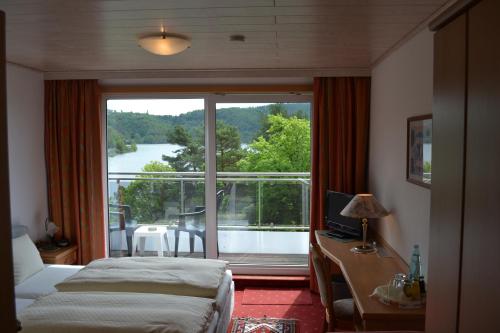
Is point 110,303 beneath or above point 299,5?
beneath

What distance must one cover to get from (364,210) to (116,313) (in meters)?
2.14

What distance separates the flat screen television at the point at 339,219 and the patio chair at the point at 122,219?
235 centimetres

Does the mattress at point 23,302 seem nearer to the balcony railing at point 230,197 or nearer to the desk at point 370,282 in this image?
the balcony railing at point 230,197

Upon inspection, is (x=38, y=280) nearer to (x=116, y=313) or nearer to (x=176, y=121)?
(x=116, y=313)

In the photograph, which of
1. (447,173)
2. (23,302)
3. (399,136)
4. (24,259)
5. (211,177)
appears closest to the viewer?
(447,173)

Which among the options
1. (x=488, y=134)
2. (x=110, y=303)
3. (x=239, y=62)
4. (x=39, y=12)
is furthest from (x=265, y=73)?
(x=488, y=134)

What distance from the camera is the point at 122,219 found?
495 cm

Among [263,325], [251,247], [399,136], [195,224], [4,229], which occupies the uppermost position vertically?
[399,136]

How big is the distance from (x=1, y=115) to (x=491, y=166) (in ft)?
3.50

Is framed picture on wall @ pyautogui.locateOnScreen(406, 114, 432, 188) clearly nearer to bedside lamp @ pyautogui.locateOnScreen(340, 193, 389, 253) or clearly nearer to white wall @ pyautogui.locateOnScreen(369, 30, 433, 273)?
white wall @ pyautogui.locateOnScreen(369, 30, 433, 273)

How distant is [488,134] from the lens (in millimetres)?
917

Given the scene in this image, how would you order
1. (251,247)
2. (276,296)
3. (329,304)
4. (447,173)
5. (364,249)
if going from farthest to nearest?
(251,247)
(276,296)
(364,249)
(329,304)
(447,173)

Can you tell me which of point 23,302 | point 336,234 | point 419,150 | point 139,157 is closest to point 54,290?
point 23,302

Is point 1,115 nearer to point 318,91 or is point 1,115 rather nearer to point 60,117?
point 318,91
